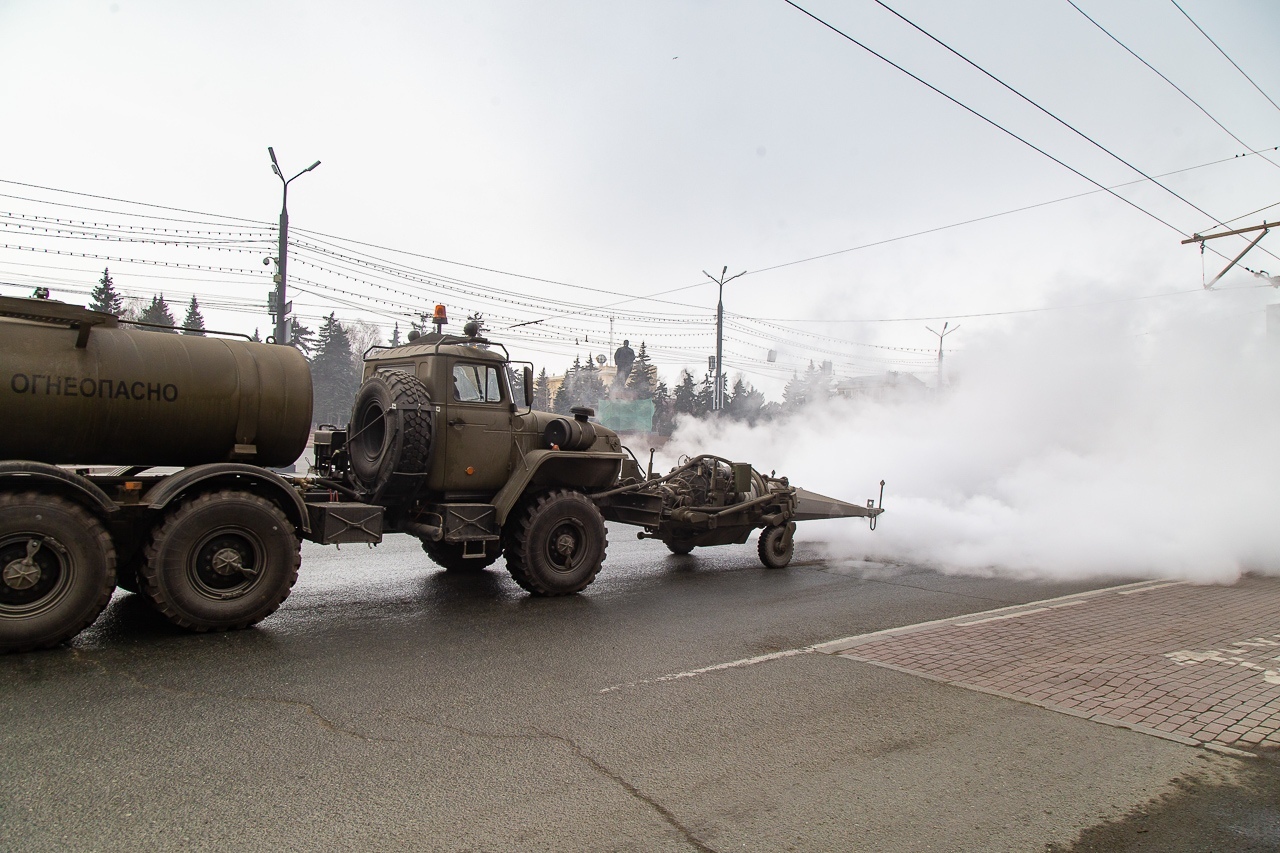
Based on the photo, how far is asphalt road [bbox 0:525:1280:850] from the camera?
11.6ft

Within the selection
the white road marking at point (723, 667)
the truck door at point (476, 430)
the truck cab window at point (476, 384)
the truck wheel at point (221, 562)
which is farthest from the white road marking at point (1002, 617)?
the truck wheel at point (221, 562)

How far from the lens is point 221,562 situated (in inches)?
255

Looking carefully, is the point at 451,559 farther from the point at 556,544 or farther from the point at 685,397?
the point at 685,397

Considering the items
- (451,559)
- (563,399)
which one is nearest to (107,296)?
(563,399)

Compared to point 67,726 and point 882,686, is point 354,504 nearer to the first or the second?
point 67,726

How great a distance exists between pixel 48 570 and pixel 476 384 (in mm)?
4137

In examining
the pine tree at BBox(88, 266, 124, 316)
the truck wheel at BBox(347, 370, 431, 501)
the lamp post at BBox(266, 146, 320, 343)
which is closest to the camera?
the truck wheel at BBox(347, 370, 431, 501)

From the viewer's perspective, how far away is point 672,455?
97.9 feet

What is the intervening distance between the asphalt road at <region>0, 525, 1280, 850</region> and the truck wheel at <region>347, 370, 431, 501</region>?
142 cm

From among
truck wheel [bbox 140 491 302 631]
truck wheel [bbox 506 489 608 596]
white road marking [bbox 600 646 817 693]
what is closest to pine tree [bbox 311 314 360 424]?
truck wheel [bbox 506 489 608 596]

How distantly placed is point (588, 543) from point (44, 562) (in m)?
A: 4.87

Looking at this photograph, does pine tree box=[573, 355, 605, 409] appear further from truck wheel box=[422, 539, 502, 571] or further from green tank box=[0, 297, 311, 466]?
green tank box=[0, 297, 311, 466]

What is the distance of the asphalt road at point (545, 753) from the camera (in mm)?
3529

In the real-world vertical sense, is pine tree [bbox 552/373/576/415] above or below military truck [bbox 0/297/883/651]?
above
